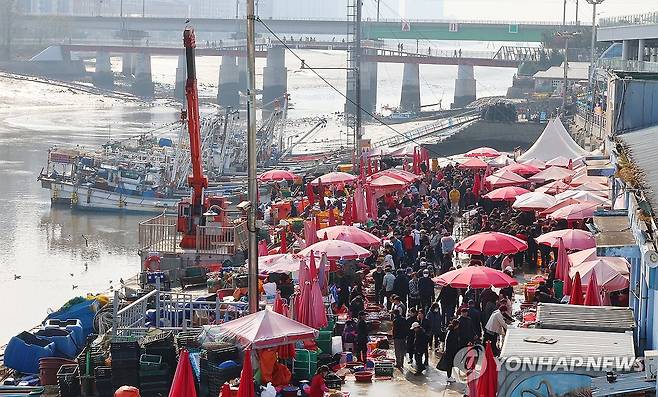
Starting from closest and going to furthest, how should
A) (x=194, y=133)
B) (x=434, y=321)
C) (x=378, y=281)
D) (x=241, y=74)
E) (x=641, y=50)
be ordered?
(x=434, y=321) → (x=378, y=281) → (x=194, y=133) → (x=641, y=50) → (x=241, y=74)

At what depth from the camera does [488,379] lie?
12227 mm

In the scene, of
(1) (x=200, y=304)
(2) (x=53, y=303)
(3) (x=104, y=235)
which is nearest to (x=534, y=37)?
(3) (x=104, y=235)

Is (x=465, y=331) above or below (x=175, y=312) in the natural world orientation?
above

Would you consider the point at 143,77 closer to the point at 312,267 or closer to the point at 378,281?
the point at 378,281

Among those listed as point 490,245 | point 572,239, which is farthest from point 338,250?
point 572,239

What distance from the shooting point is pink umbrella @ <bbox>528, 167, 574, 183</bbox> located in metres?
30.4

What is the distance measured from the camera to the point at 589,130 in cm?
5000

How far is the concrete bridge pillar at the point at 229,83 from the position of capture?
128500mm

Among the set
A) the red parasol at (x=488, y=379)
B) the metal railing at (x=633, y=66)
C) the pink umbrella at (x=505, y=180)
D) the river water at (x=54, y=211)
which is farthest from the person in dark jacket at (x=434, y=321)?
the metal railing at (x=633, y=66)

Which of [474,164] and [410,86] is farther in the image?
[410,86]

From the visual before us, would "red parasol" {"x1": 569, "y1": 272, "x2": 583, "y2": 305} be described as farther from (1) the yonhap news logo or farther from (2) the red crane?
(2) the red crane

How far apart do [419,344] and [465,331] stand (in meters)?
0.82

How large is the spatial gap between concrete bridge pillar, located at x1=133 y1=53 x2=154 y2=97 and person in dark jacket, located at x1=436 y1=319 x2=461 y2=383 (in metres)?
118

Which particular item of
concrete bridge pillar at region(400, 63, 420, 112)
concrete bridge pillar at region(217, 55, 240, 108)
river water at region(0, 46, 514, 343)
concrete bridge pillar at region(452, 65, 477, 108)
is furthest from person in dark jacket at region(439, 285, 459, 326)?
concrete bridge pillar at region(217, 55, 240, 108)
